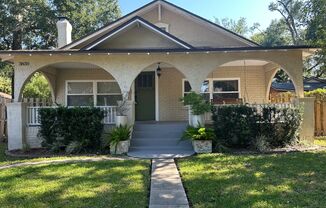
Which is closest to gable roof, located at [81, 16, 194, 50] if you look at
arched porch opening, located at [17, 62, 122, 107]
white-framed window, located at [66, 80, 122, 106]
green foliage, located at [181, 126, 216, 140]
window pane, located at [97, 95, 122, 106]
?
arched porch opening, located at [17, 62, 122, 107]

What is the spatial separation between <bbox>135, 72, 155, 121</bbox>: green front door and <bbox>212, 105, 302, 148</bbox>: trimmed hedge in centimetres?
515

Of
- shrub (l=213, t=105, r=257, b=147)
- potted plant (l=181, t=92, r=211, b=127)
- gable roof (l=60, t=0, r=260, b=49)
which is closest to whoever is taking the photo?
shrub (l=213, t=105, r=257, b=147)

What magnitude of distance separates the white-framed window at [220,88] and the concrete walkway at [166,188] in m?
8.30

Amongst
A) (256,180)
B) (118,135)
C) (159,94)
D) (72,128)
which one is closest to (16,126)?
(72,128)

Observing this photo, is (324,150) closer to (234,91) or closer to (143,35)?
(234,91)

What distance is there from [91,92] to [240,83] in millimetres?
7638

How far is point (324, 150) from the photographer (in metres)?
12.3

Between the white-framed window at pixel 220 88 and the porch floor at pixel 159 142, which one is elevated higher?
the white-framed window at pixel 220 88

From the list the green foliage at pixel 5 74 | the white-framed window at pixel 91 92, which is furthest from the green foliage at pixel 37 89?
the white-framed window at pixel 91 92

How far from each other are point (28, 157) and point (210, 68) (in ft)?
25.0

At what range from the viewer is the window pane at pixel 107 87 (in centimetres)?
1811

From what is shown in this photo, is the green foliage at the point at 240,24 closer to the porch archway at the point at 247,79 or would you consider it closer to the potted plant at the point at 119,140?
the porch archway at the point at 247,79

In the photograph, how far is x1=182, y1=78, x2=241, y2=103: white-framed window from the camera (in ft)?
58.9

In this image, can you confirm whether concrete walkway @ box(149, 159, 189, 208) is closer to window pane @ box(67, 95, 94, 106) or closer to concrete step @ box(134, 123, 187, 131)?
concrete step @ box(134, 123, 187, 131)
